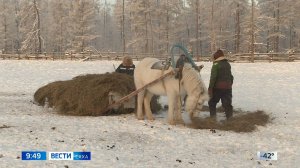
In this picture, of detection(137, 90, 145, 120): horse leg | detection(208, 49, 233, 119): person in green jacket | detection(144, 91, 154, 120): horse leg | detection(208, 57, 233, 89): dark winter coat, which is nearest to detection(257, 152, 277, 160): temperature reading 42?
detection(208, 49, 233, 119): person in green jacket

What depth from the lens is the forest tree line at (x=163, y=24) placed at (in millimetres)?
47562

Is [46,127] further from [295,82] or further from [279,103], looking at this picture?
[295,82]

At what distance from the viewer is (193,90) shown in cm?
870

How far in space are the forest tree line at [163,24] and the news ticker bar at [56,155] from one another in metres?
35.3

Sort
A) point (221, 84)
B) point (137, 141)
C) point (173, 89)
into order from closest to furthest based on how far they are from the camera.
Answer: point (137, 141) → point (173, 89) → point (221, 84)

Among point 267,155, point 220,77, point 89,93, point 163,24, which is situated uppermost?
point 163,24

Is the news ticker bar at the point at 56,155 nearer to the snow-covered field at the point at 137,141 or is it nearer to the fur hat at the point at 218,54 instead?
the snow-covered field at the point at 137,141

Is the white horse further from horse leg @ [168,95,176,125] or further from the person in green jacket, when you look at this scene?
the person in green jacket

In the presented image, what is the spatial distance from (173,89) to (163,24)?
4718 centimetres

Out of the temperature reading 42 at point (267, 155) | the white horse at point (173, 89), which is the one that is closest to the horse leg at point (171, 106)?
the white horse at point (173, 89)

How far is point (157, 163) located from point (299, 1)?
48858 millimetres

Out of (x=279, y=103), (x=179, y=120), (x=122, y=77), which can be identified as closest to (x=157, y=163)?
(x=179, y=120)

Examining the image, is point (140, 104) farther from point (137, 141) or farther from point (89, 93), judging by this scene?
point (137, 141)

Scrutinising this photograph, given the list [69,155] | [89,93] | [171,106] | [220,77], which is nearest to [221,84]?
[220,77]
